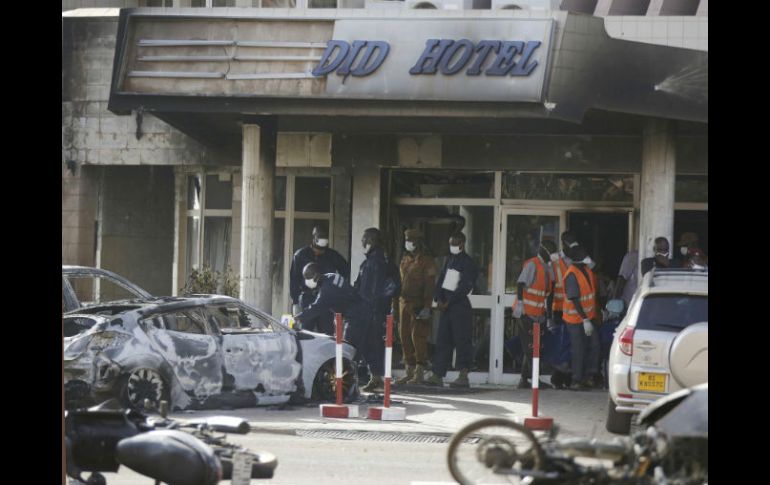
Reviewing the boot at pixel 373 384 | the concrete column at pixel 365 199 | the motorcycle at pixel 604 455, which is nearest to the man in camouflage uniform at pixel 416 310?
the boot at pixel 373 384

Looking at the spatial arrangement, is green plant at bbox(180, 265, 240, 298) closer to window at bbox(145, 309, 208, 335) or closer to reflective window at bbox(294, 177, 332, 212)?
window at bbox(145, 309, 208, 335)

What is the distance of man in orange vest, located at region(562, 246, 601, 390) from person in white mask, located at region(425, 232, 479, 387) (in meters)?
0.82

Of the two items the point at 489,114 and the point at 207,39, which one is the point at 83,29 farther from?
the point at 489,114

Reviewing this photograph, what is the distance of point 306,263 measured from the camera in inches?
322

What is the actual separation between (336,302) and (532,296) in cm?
132

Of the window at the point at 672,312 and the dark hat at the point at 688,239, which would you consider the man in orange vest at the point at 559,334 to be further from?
the window at the point at 672,312

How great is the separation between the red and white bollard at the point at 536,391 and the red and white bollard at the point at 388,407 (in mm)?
719

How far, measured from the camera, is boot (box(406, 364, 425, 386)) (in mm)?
7117

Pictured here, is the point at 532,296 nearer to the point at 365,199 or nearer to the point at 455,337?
the point at 455,337

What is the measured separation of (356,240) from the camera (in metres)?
9.51

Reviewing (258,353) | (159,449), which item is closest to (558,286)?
(258,353)

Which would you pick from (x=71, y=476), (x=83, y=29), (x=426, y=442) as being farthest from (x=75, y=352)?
(x=83, y=29)
